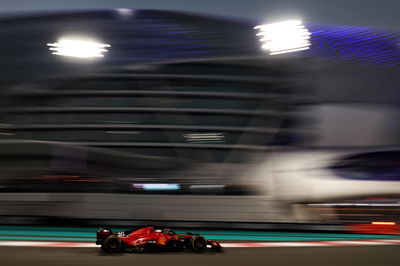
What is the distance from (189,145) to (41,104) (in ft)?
29.9

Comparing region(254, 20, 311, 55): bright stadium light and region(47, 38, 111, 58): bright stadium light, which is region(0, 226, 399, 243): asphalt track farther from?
region(47, 38, 111, 58): bright stadium light

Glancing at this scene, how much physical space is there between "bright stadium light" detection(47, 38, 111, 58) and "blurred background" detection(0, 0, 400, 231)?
0.28ft

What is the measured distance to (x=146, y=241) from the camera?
5.61 m

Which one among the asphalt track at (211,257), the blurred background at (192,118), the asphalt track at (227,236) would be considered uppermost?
the blurred background at (192,118)

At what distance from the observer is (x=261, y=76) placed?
24.8 m

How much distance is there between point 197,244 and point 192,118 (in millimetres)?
19432

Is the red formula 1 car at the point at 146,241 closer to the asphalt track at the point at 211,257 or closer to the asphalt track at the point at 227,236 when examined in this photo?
the asphalt track at the point at 211,257

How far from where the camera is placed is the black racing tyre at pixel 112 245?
5.50m

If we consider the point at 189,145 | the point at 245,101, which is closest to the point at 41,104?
the point at 189,145

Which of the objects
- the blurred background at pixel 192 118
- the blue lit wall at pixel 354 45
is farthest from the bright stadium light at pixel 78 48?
the blue lit wall at pixel 354 45

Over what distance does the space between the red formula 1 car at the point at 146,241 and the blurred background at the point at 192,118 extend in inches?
220

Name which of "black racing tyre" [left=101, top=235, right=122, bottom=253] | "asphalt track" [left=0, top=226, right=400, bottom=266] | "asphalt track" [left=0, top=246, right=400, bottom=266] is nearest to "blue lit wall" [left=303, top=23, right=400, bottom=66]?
"asphalt track" [left=0, top=226, right=400, bottom=266]

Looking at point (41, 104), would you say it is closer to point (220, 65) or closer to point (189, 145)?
point (189, 145)

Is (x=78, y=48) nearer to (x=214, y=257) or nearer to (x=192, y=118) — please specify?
(x=192, y=118)
